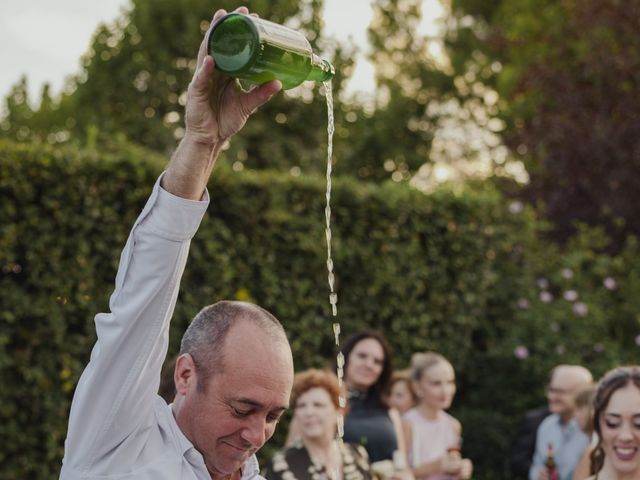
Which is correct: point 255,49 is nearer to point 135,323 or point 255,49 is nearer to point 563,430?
point 135,323

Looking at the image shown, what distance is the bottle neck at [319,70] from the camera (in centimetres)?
246

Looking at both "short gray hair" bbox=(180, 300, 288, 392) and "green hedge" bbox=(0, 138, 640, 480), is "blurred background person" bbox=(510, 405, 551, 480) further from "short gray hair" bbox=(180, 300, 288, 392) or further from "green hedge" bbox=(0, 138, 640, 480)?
"short gray hair" bbox=(180, 300, 288, 392)

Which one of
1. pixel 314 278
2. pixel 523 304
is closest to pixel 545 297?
pixel 523 304

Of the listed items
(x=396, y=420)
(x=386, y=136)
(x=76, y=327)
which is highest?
(x=386, y=136)

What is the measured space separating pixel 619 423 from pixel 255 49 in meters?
3.11

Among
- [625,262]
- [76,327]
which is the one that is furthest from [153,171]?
[625,262]

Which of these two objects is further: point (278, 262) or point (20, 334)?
point (278, 262)

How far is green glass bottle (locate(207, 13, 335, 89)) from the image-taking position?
7.12 feet

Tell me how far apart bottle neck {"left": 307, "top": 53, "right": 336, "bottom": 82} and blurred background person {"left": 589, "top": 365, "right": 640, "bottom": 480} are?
268cm

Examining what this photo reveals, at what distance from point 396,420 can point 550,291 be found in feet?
18.9

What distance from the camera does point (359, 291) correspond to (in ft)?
33.7

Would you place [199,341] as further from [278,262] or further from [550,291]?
[550,291]

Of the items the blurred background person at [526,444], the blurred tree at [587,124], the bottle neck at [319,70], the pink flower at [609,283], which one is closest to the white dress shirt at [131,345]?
the bottle neck at [319,70]

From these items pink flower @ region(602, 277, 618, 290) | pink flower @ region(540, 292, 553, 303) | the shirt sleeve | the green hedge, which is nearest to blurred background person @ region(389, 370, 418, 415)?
the green hedge
